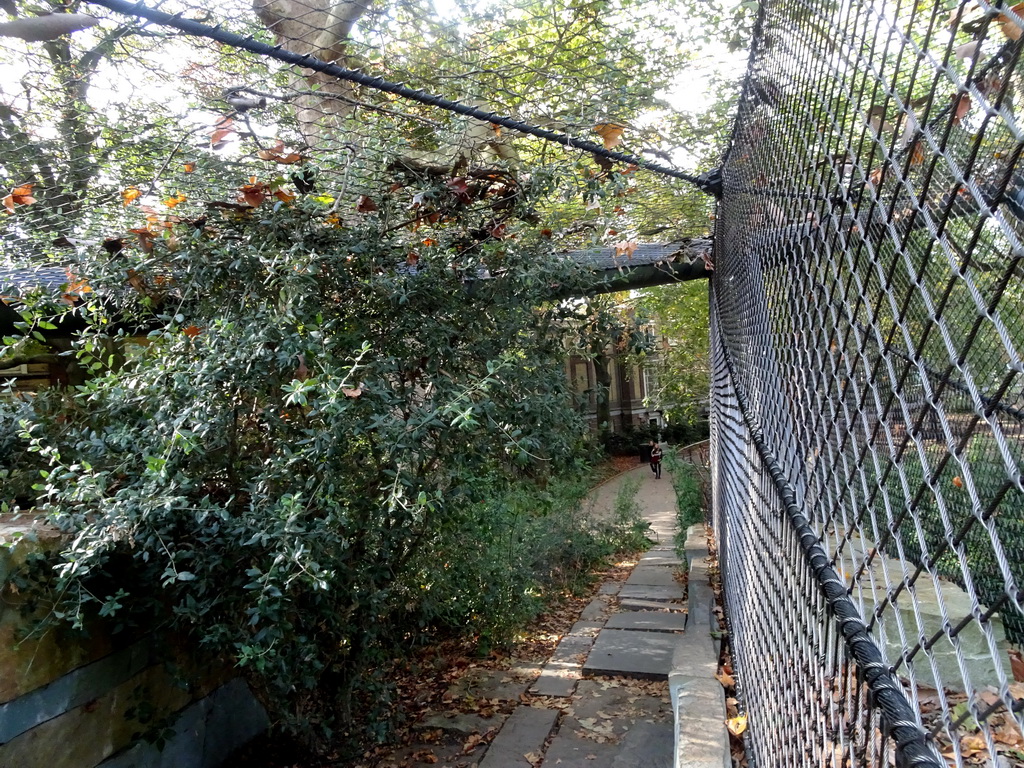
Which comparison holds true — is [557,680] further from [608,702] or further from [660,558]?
[660,558]

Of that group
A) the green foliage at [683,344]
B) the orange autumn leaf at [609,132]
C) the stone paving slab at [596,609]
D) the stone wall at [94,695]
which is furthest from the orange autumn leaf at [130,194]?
the green foliage at [683,344]

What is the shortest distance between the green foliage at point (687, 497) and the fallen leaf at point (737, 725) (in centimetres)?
546

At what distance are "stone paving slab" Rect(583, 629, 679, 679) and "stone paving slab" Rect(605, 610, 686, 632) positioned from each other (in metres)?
0.14

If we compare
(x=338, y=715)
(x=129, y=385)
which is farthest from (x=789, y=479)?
(x=338, y=715)

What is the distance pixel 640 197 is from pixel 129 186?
3.12 metres

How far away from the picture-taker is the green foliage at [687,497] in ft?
30.2

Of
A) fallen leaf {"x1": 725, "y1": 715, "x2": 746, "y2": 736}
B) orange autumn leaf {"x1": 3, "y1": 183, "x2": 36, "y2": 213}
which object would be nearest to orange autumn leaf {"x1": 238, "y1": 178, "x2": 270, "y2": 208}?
orange autumn leaf {"x1": 3, "y1": 183, "x2": 36, "y2": 213}

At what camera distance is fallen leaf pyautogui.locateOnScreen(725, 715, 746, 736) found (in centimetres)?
311

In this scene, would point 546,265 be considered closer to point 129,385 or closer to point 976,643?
point 129,385

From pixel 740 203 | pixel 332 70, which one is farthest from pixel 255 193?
pixel 740 203

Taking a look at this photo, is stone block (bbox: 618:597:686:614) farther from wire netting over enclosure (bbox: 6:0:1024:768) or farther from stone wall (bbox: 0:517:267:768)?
stone wall (bbox: 0:517:267:768)

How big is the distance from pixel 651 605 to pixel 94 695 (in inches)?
189

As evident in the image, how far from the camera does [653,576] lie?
8117 millimetres

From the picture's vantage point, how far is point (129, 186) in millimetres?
3617
